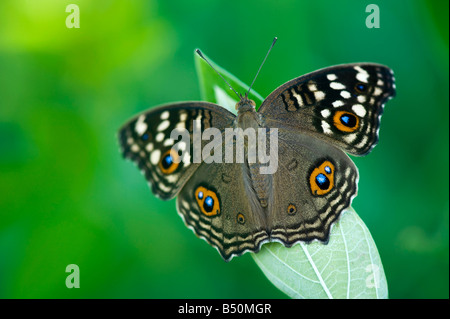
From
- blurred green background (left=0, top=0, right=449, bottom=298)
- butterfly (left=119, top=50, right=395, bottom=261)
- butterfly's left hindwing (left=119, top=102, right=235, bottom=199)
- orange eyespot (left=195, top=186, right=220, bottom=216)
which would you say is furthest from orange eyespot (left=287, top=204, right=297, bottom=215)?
blurred green background (left=0, top=0, right=449, bottom=298)

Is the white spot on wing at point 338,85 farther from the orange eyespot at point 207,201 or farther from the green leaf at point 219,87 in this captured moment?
the orange eyespot at point 207,201

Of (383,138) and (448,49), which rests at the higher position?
(448,49)

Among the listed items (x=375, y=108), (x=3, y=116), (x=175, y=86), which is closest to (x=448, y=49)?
(x=375, y=108)

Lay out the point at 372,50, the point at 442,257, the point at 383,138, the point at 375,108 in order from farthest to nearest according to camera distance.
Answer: the point at 372,50 < the point at 383,138 < the point at 442,257 < the point at 375,108

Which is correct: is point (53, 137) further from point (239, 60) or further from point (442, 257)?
point (442, 257)

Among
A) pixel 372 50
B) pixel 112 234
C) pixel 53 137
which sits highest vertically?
pixel 372 50

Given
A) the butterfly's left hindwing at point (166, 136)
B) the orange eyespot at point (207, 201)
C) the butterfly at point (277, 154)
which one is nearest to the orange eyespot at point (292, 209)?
the butterfly at point (277, 154)
